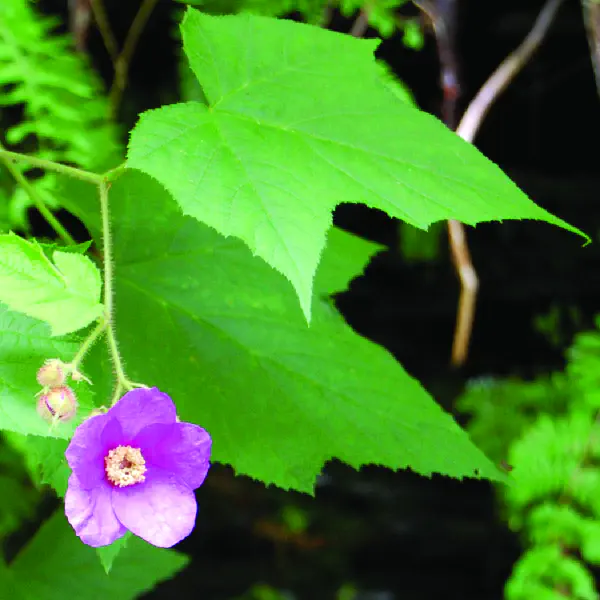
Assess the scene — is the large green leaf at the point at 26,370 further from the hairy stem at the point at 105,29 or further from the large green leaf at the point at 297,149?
the hairy stem at the point at 105,29

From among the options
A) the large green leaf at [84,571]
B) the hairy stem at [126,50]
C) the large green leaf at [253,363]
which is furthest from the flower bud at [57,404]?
the hairy stem at [126,50]

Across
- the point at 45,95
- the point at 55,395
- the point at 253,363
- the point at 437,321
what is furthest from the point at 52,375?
the point at 437,321

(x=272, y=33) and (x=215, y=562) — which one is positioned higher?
(x=272, y=33)

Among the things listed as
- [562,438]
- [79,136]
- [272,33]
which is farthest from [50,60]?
[562,438]

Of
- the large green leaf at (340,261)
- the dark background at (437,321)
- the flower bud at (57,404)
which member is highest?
the flower bud at (57,404)

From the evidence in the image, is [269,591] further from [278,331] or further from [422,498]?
[278,331]

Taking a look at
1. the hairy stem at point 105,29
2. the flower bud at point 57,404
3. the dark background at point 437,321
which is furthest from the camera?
the dark background at point 437,321

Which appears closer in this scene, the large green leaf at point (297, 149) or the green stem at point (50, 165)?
the large green leaf at point (297, 149)
